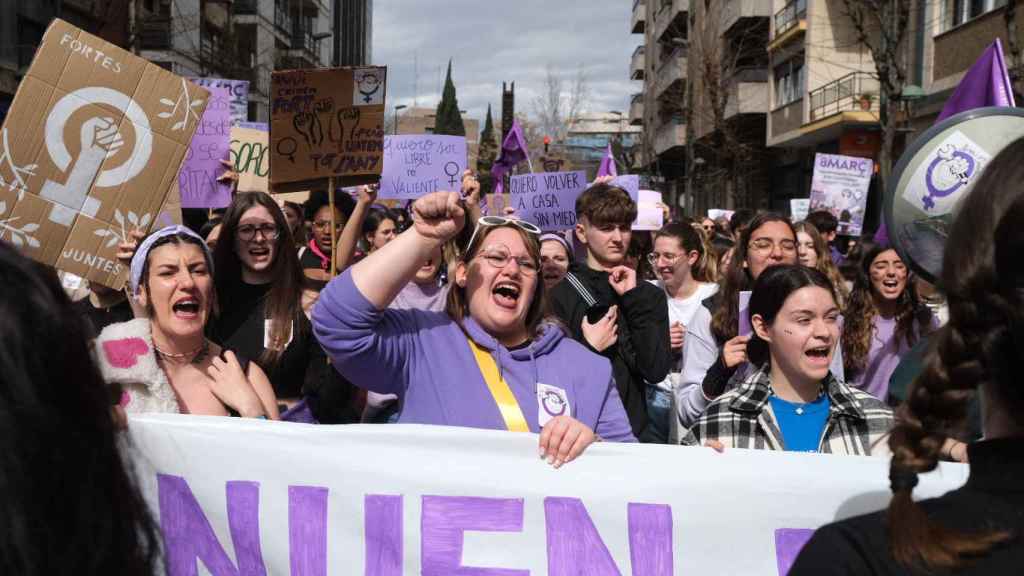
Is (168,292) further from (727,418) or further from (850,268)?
(850,268)

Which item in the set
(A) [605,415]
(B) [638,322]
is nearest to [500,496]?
(A) [605,415]

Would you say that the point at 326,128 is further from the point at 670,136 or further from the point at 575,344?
the point at 670,136

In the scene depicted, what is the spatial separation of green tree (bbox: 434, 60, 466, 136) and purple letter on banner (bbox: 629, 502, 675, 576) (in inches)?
2569

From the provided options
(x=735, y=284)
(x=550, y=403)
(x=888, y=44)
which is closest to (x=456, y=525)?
(x=550, y=403)

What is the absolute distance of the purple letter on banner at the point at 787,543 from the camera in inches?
105

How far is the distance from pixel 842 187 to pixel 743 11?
22738 mm

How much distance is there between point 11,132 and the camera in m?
4.31

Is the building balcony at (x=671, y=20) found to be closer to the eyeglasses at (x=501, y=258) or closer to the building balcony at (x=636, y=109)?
the building balcony at (x=636, y=109)

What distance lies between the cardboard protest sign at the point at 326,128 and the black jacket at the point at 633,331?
1429mm

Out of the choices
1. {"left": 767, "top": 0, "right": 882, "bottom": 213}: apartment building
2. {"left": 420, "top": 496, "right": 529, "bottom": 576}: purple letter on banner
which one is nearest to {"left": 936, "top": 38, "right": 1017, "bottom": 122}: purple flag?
{"left": 420, "top": 496, "right": 529, "bottom": 576}: purple letter on banner

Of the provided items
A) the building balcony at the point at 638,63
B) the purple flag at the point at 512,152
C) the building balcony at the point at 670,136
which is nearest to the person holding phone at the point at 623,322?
the purple flag at the point at 512,152

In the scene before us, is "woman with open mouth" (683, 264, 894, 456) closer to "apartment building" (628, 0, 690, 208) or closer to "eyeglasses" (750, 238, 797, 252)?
"eyeglasses" (750, 238, 797, 252)

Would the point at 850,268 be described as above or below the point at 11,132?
below

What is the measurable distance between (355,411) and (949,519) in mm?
3182
